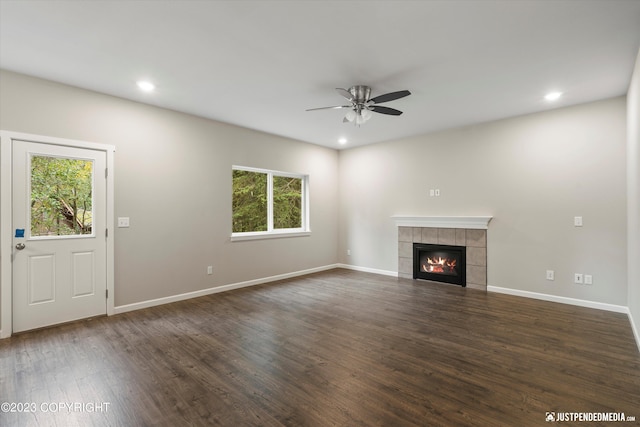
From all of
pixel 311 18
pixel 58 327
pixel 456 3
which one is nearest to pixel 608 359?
pixel 456 3

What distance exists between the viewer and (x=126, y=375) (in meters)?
2.39

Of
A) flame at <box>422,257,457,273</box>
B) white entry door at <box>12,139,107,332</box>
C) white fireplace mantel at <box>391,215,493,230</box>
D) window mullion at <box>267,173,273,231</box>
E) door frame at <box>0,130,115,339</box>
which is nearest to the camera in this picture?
door frame at <box>0,130,115,339</box>

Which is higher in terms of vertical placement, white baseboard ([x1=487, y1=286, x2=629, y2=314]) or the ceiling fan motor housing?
the ceiling fan motor housing

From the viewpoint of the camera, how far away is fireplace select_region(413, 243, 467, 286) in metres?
5.26

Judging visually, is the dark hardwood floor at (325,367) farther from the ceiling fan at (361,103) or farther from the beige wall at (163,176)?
the ceiling fan at (361,103)

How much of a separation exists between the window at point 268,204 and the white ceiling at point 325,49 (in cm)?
169

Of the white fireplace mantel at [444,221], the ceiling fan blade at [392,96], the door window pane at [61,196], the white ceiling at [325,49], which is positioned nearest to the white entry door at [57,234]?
the door window pane at [61,196]

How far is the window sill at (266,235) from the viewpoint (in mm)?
5211

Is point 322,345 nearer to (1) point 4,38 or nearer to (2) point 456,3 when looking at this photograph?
(2) point 456,3

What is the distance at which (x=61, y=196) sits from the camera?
11.6 ft

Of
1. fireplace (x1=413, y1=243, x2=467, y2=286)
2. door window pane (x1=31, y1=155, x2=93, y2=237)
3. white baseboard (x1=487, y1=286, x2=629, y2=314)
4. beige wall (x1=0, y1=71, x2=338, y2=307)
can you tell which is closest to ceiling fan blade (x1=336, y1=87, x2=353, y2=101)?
beige wall (x1=0, y1=71, x2=338, y2=307)

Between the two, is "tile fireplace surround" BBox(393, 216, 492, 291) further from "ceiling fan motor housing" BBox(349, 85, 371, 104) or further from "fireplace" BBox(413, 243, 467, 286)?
"ceiling fan motor housing" BBox(349, 85, 371, 104)

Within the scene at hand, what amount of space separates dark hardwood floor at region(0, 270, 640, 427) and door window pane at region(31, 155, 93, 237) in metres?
1.13

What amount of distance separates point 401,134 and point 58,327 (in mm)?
5707
